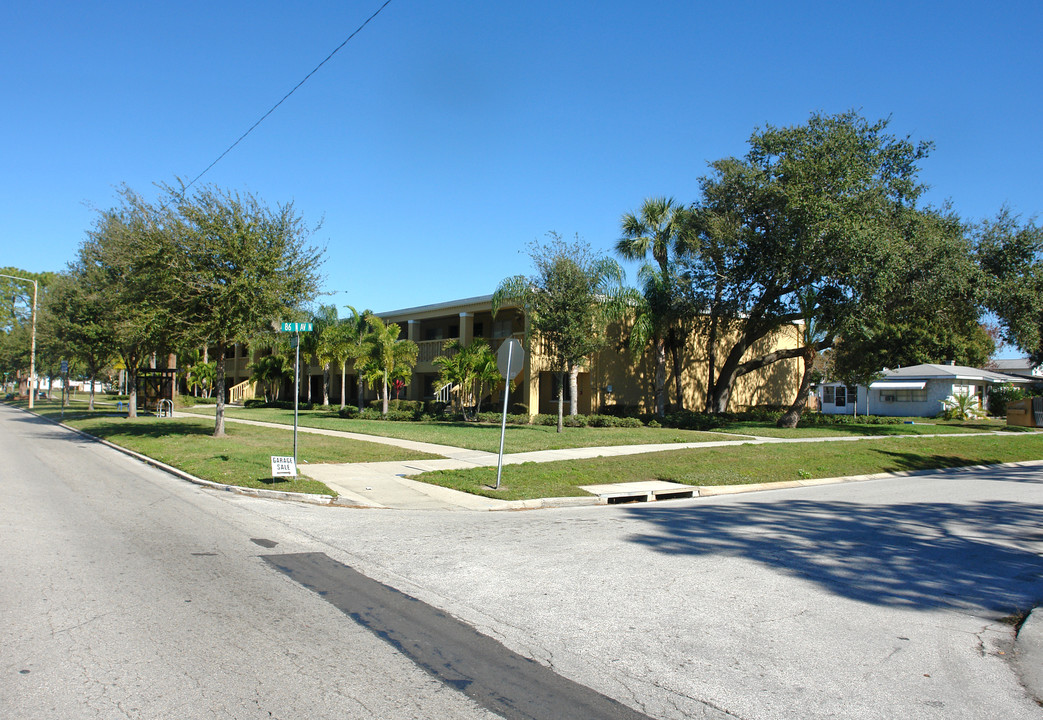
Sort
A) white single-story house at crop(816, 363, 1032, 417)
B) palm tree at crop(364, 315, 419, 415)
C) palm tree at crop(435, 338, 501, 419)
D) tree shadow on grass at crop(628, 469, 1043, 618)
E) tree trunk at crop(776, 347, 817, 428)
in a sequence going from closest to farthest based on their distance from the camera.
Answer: tree shadow on grass at crop(628, 469, 1043, 618) < tree trunk at crop(776, 347, 817, 428) < palm tree at crop(435, 338, 501, 419) < palm tree at crop(364, 315, 419, 415) < white single-story house at crop(816, 363, 1032, 417)

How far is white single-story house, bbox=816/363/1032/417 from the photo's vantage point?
143ft

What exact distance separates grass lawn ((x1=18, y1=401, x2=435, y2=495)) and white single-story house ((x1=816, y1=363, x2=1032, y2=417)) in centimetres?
3411

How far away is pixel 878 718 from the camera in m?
4.08

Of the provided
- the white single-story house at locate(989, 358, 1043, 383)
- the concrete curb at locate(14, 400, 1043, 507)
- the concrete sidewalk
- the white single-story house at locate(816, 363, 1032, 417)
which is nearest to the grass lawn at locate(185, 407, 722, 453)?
the concrete sidewalk

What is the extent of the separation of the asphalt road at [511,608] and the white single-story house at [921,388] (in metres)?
37.4

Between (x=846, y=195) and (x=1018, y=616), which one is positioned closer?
(x=1018, y=616)

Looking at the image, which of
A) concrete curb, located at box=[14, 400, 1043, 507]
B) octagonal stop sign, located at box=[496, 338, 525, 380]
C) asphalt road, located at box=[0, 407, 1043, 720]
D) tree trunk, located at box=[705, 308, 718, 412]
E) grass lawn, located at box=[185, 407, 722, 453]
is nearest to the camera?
asphalt road, located at box=[0, 407, 1043, 720]

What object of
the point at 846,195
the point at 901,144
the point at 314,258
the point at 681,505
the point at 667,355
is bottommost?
the point at 681,505

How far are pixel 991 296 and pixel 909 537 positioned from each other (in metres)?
22.9

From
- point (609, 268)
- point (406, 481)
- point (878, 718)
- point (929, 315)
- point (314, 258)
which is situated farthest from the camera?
point (929, 315)

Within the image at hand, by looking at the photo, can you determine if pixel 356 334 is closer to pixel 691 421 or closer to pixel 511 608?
pixel 691 421

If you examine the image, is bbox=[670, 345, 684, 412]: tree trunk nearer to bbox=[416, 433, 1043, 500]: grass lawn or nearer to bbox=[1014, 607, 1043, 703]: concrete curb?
Answer: bbox=[416, 433, 1043, 500]: grass lawn

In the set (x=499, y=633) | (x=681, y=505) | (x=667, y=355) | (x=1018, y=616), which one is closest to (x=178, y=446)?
(x=681, y=505)

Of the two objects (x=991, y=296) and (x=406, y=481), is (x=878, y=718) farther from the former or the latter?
(x=991, y=296)
